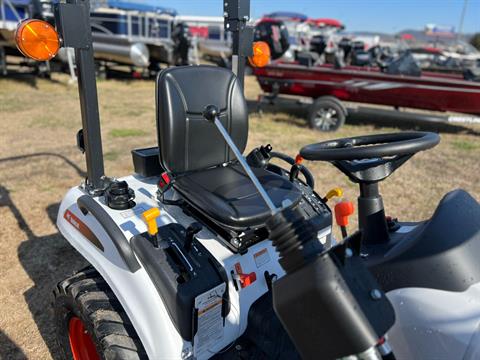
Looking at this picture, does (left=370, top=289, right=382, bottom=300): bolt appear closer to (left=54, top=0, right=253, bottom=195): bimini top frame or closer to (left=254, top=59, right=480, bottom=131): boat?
(left=54, top=0, right=253, bottom=195): bimini top frame

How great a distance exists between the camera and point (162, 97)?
165 cm

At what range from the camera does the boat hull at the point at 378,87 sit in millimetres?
5746

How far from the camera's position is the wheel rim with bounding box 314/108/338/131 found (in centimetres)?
613

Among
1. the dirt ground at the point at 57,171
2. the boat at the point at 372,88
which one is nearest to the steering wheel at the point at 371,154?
the dirt ground at the point at 57,171

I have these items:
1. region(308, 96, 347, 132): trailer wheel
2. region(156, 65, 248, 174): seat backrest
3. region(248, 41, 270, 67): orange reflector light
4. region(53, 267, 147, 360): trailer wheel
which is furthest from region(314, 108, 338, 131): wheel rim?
region(53, 267, 147, 360): trailer wheel

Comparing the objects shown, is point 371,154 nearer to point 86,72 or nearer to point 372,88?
point 86,72

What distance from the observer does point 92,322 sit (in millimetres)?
1394

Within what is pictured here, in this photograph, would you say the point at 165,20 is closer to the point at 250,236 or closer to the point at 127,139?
the point at 127,139

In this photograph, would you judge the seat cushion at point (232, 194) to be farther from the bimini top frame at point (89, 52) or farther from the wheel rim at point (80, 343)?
the wheel rim at point (80, 343)

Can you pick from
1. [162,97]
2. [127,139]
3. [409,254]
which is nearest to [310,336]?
[409,254]

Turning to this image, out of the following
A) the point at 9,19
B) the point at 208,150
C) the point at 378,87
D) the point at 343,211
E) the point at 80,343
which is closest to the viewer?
the point at 343,211

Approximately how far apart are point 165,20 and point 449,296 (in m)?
13.2

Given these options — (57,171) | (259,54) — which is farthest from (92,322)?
(57,171)

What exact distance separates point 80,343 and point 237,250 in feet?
2.65
